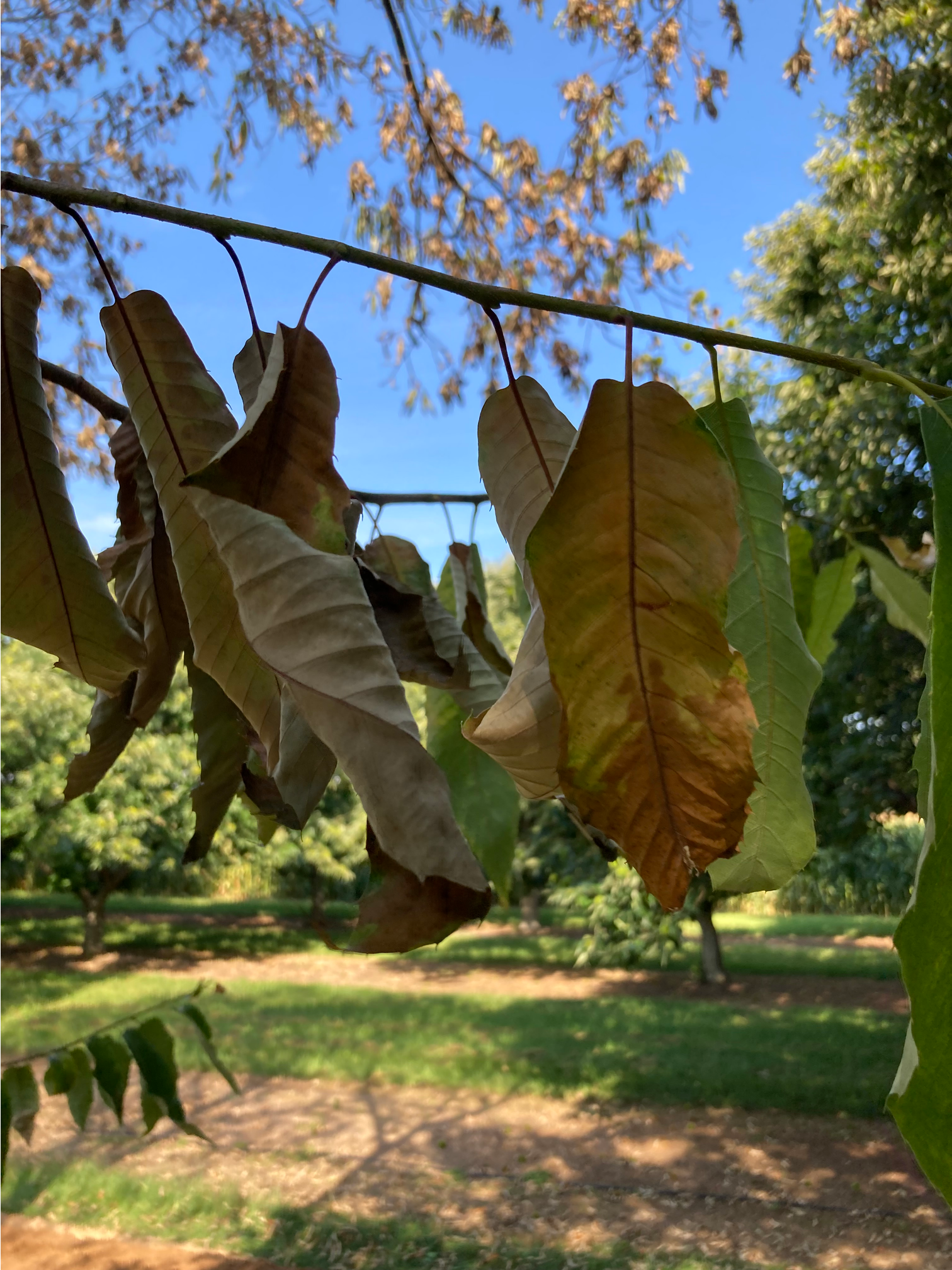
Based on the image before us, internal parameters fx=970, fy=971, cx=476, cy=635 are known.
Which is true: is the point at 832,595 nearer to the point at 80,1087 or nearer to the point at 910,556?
the point at 910,556

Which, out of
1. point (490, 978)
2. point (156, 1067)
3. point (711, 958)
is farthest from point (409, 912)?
point (490, 978)

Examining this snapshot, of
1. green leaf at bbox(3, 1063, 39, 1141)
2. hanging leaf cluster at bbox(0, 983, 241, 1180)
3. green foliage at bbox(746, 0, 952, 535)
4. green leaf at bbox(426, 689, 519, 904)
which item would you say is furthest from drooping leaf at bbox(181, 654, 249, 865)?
green foliage at bbox(746, 0, 952, 535)

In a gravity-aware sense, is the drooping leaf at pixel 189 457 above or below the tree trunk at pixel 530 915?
above

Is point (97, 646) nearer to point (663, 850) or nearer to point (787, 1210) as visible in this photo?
point (663, 850)

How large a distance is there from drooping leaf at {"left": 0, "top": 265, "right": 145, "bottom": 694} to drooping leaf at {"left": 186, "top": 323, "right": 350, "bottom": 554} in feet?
0.27

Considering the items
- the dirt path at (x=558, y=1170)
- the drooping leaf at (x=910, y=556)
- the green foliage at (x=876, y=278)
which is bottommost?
the dirt path at (x=558, y=1170)

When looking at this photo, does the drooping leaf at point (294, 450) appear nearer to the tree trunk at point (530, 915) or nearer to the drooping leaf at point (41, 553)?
the drooping leaf at point (41, 553)

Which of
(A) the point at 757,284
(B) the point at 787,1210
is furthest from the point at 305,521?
(A) the point at 757,284

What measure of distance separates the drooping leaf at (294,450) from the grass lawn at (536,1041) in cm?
526

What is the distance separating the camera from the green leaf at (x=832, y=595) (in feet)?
2.13

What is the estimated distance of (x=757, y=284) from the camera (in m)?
5.14

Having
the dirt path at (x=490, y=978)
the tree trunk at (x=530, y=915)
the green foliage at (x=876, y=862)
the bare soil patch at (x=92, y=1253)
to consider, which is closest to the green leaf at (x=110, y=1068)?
the bare soil patch at (x=92, y=1253)

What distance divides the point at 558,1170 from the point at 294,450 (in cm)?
476

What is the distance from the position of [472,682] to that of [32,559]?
0.66 feet
